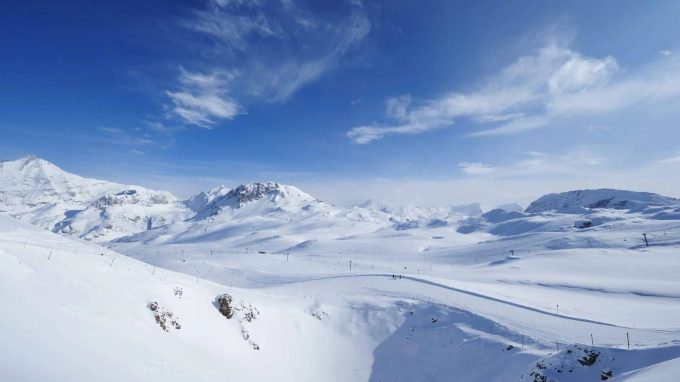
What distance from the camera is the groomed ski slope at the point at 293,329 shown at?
1377cm

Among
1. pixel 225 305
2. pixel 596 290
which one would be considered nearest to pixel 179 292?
pixel 225 305

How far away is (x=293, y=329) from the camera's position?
105 ft

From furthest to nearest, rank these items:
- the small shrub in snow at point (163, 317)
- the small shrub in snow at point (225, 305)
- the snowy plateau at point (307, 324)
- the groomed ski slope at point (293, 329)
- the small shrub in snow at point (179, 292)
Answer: the small shrub in snow at point (225, 305), the small shrub in snow at point (179, 292), the small shrub in snow at point (163, 317), the snowy plateau at point (307, 324), the groomed ski slope at point (293, 329)

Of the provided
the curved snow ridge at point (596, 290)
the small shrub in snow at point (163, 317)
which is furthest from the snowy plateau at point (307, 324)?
the curved snow ridge at point (596, 290)

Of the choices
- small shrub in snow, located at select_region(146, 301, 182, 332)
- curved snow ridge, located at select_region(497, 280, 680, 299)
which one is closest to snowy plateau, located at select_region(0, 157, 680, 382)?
small shrub in snow, located at select_region(146, 301, 182, 332)

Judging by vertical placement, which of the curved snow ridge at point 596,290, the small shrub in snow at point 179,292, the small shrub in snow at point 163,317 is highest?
the small shrub in snow at point 179,292

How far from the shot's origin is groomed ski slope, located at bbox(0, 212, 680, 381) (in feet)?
45.2

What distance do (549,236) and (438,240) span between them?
4277cm

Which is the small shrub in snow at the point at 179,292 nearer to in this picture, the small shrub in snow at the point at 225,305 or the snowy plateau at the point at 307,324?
the snowy plateau at the point at 307,324

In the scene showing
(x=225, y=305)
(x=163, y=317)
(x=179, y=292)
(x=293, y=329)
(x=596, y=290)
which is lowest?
(x=596, y=290)

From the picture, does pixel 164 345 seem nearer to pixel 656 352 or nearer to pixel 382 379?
pixel 382 379

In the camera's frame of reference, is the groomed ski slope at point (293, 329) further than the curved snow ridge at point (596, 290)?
No

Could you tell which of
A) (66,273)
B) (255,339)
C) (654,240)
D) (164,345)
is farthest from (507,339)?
(654,240)

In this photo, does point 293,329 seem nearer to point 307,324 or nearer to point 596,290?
point 307,324
